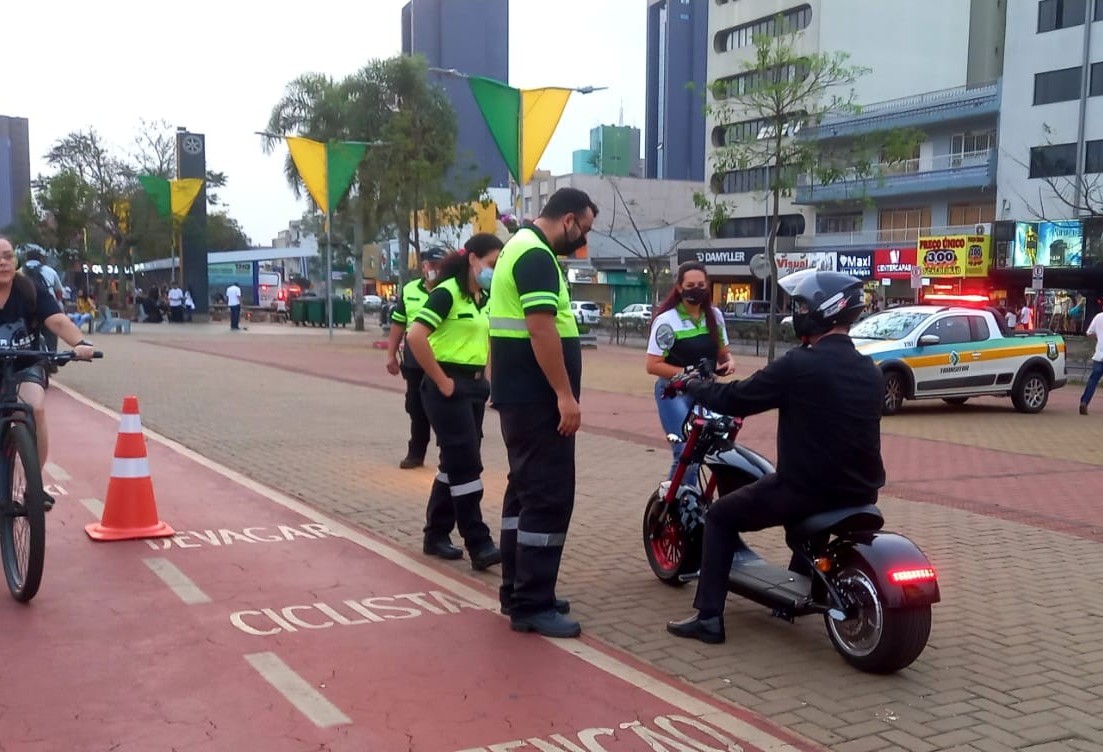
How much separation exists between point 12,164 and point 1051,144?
8554cm

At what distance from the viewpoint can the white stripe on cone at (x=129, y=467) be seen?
680 centimetres

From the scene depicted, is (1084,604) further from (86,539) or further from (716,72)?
(716,72)

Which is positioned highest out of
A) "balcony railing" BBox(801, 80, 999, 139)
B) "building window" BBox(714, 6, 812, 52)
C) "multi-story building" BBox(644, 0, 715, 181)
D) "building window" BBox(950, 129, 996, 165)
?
"multi-story building" BBox(644, 0, 715, 181)

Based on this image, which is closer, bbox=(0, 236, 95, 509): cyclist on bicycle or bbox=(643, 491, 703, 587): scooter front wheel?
bbox=(643, 491, 703, 587): scooter front wheel

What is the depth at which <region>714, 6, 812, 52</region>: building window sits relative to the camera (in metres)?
61.2

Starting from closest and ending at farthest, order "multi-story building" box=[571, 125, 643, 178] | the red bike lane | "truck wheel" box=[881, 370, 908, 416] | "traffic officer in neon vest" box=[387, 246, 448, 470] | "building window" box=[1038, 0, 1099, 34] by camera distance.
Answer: the red bike lane → "traffic officer in neon vest" box=[387, 246, 448, 470] → "truck wheel" box=[881, 370, 908, 416] → "building window" box=[1038, 0, 1099, 34] → "multi-story building" box=[571, 125, 643, 178]

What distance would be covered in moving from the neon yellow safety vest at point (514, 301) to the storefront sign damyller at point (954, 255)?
144 ft

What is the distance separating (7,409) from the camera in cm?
560

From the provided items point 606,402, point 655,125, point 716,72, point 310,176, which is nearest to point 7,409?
point 606,402

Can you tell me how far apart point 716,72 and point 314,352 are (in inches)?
1781

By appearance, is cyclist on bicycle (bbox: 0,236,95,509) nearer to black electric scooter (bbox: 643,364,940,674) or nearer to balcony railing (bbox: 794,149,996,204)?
black electric scooter (bbox: 643,364,940,674)

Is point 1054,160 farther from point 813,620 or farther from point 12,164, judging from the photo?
point 12,164

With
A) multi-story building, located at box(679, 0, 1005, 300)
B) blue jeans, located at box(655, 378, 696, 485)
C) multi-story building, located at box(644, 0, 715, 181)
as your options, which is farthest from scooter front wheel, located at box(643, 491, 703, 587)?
multi-story building, located at box(644, 0, 715, 181)

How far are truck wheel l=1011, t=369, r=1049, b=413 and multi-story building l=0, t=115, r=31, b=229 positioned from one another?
7392 centimetres
